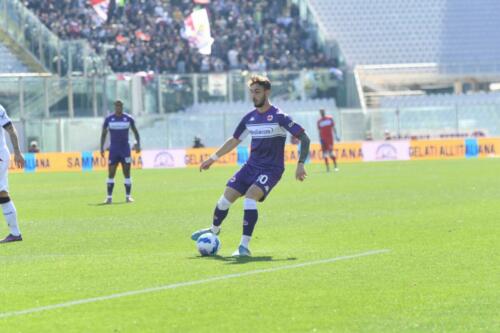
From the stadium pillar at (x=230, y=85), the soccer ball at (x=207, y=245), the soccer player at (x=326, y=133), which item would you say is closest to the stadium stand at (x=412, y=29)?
the stadium pillar at (x=230, y=85)

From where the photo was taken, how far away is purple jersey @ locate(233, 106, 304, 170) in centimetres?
1467

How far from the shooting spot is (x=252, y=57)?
6059 cm

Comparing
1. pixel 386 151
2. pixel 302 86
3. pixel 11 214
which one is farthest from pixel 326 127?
pixel 11 214

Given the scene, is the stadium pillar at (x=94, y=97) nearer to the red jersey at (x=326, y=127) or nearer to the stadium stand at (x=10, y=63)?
A: the stadium stand at (x=10, y=63)

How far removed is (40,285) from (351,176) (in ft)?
83.1

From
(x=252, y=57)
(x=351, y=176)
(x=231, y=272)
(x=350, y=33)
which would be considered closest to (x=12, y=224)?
(x=231, y=272)

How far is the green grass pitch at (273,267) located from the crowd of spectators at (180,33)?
31.4 meters

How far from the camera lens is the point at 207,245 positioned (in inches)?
553

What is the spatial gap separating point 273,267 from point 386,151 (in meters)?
39.6

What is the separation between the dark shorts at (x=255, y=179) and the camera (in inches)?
571

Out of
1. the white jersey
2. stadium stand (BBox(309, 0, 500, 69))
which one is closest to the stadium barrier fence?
stadium stand (BBox(309, 0, 500, 69))

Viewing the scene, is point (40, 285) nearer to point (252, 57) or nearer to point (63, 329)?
point (63, 329)

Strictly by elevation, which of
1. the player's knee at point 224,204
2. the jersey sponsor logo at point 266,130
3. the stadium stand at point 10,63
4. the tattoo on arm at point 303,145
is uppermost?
the stadium stand at point 10,63

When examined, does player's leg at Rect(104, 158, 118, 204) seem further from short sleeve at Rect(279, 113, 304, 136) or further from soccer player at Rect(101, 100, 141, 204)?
short sleeve at Rect(279, 113, 304, 136)
